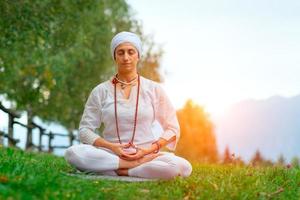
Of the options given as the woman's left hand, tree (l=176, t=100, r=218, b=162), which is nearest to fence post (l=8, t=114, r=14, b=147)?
the woman's left hand

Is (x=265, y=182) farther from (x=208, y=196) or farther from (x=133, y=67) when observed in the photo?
(x=133, y=67)

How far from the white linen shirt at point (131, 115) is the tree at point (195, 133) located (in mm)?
51826

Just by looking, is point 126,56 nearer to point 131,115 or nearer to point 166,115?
point 131,115

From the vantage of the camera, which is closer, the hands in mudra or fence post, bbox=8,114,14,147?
the hands in mudra

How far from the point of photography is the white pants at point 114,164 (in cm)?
786

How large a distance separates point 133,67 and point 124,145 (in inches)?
42.4

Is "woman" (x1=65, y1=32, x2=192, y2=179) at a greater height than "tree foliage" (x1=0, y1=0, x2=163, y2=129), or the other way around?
"tree foliage" (x1=0, y1=0, x2=163, y2=129)

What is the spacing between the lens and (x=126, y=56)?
321 inches

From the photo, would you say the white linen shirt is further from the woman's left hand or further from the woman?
the woman's left hand

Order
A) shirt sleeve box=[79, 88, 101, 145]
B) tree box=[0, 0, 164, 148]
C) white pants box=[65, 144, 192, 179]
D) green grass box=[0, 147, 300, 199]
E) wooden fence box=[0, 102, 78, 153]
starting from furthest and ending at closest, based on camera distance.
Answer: wooden fence box=[0, 102, 78, 153] → tree box=[0, 0, 164, 148] → shirt sleeve box=[79, 88, 101, 145] → white pants box=[65, 144, 192, 179] → green grass box=[0, 147, 300, 199]

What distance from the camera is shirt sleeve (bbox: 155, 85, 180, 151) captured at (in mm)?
8438

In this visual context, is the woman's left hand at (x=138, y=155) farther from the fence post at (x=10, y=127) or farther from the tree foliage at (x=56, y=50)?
the fence post at (x=10, y=127)

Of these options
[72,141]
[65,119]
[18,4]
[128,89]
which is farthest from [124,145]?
[65,119]

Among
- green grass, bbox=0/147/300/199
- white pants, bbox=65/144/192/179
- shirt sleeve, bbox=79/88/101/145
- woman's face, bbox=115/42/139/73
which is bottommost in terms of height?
green grass, bbox=0/147/300/199
